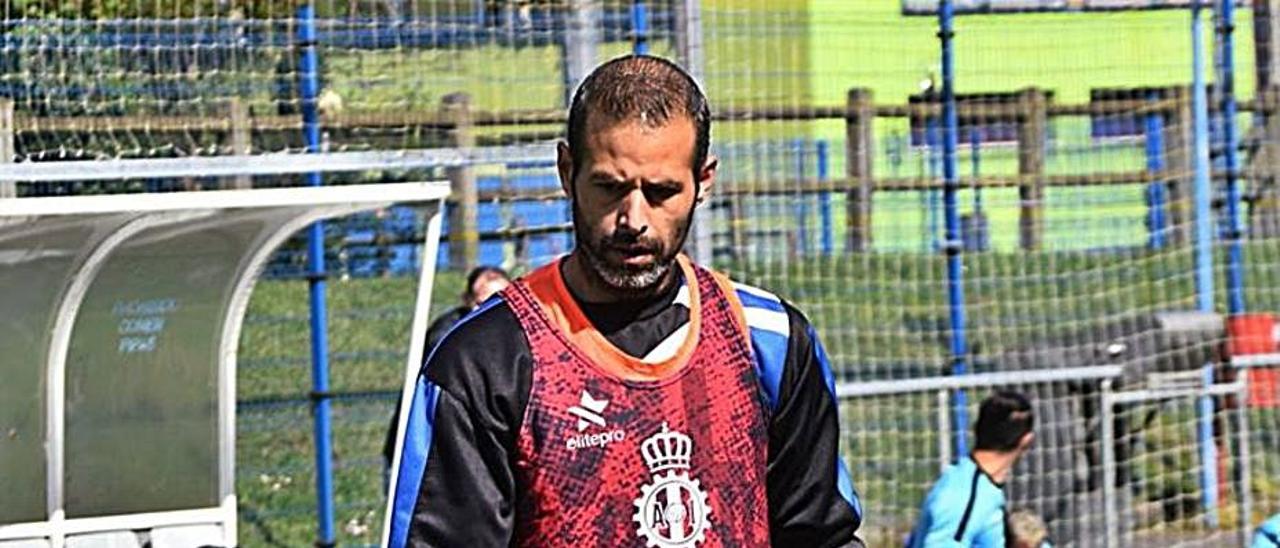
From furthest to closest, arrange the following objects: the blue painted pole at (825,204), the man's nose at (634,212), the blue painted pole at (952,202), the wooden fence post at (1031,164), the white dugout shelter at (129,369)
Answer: the wooden fence post at (1031,164), the blue painted pole at (952,202), the blue painted pole at (825,204), the white dugout shelter at (129,369), the man's nose at (634,212)

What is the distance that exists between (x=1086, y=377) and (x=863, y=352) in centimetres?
99

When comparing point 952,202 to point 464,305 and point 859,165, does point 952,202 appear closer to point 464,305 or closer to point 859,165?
point 859,165

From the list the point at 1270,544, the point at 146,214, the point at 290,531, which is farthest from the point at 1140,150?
the point at 146,214

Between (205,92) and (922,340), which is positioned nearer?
(205,92)

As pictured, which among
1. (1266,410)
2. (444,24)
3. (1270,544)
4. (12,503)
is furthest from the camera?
(1266,410)

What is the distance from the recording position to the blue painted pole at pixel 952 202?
10.1 m

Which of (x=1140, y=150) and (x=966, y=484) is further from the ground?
(x=1140, y=150)

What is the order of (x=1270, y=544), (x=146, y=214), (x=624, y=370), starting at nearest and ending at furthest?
1. (x=624, y=370)
2. (x=146, y=214)
3. (x=1270, y=544)

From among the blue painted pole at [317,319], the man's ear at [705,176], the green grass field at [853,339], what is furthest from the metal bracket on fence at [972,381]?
the man's ear at [705,176]

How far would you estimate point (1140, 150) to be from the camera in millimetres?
10852

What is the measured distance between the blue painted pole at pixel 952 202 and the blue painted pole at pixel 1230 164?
1.34 m

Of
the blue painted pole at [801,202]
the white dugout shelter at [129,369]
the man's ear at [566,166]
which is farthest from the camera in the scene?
the blue painted pole at [801,202]

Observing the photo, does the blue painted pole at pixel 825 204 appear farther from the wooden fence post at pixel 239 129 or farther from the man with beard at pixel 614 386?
the man with beard at pixel 614 386

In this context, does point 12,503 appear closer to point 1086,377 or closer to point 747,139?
point 747,139
